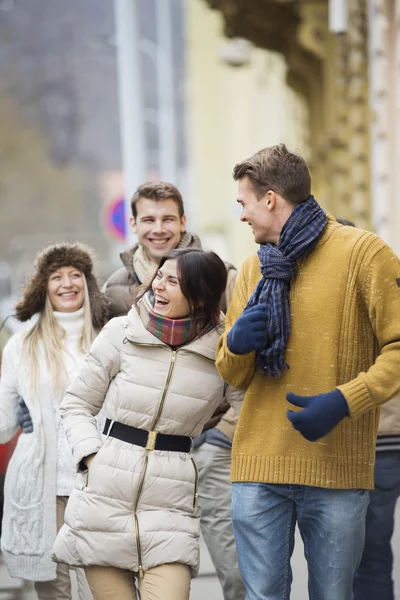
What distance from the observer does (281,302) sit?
3943mm

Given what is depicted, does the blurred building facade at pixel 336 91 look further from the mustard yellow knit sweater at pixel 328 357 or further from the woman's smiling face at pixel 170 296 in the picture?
the mustard yellow knit sweater at pixel 328 357

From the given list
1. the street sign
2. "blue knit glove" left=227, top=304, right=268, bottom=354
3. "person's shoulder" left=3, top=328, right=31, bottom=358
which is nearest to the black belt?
"blue knit glove" left=227, top=304, right=268, bottom=354

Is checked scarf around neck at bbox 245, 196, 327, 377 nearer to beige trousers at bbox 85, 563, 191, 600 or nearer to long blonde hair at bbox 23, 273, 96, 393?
beige trousers at bbox 85, 563, 191, 600

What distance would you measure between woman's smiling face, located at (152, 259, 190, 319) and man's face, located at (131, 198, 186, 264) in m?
1.26

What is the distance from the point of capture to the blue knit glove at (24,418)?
211 inches

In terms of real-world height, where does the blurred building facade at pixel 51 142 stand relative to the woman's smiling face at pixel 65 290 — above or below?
above

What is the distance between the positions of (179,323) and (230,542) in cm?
150

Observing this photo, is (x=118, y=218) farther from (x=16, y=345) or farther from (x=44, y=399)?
(x=44, y=399)

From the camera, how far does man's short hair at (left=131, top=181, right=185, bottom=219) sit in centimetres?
562

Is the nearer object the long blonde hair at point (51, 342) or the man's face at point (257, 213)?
the man's face at point (257, 213)

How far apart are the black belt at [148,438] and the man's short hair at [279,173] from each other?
91 cm

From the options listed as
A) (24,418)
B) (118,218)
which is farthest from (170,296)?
(118,218)

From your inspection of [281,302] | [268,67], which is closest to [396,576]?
[281,302]

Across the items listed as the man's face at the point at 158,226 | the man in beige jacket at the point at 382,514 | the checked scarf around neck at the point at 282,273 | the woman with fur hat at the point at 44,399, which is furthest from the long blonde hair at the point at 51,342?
the checked scarf around neck at the point at 282,273
